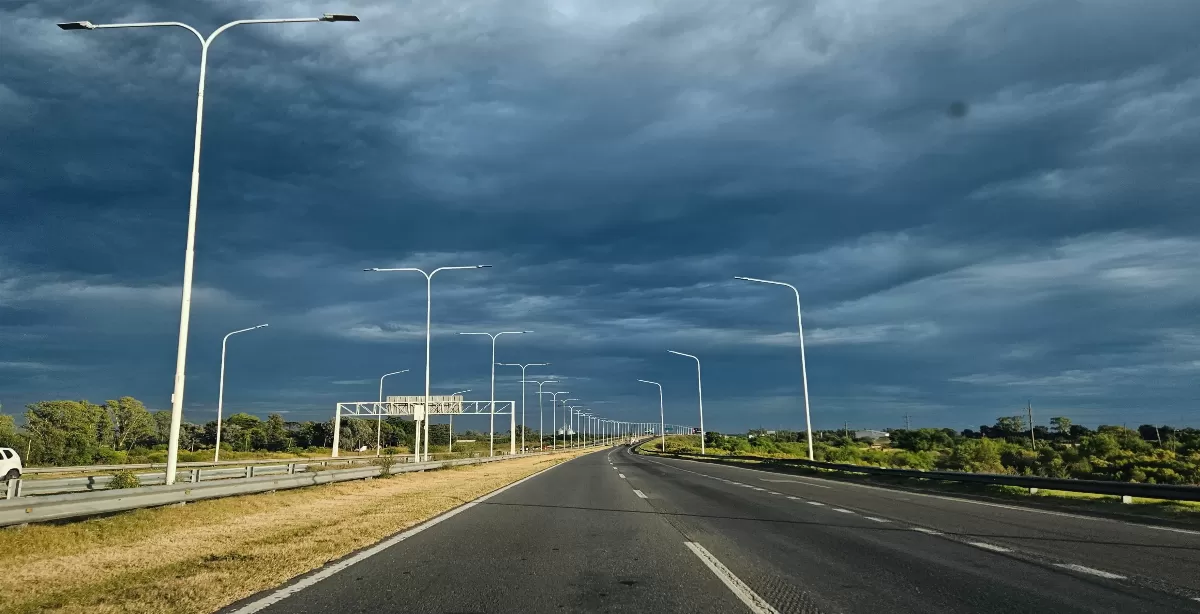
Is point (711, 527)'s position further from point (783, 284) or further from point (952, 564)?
point (783, 284)

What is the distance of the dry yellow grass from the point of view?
6.96 meters

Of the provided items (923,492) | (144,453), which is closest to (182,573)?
(923,492)

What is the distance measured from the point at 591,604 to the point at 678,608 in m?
0.79

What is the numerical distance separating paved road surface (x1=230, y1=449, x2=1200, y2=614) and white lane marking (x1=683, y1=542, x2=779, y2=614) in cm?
3

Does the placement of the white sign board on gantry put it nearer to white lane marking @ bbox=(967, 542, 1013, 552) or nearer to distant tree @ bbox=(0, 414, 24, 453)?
distant tree @ bbox=(0, 414, 24, 453)

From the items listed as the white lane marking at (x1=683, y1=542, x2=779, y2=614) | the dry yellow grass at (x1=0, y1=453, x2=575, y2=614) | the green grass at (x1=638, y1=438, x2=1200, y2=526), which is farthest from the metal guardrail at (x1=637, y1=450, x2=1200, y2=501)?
the dry yellow grass at (x1=0, y1=453, x2=575, y2=614)

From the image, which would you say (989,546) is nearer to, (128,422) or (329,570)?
(329,570)

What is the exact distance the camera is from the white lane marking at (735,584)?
6508 mm

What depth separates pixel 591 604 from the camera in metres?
6.77

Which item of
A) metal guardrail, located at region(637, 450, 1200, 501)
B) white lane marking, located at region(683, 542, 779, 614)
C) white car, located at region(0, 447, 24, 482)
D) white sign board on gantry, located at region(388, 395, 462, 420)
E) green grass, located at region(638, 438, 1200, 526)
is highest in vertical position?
white sign board on gantry, located at region(388, 395, 462, 420)

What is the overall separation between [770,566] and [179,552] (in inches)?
302

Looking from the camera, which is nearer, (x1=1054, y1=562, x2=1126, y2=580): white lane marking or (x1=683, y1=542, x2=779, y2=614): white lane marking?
(x1=683, y1=542, x2=779, y2=614): white lane marking

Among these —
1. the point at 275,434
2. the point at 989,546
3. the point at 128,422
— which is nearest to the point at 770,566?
the point at 989,546

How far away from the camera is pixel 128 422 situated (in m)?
102
